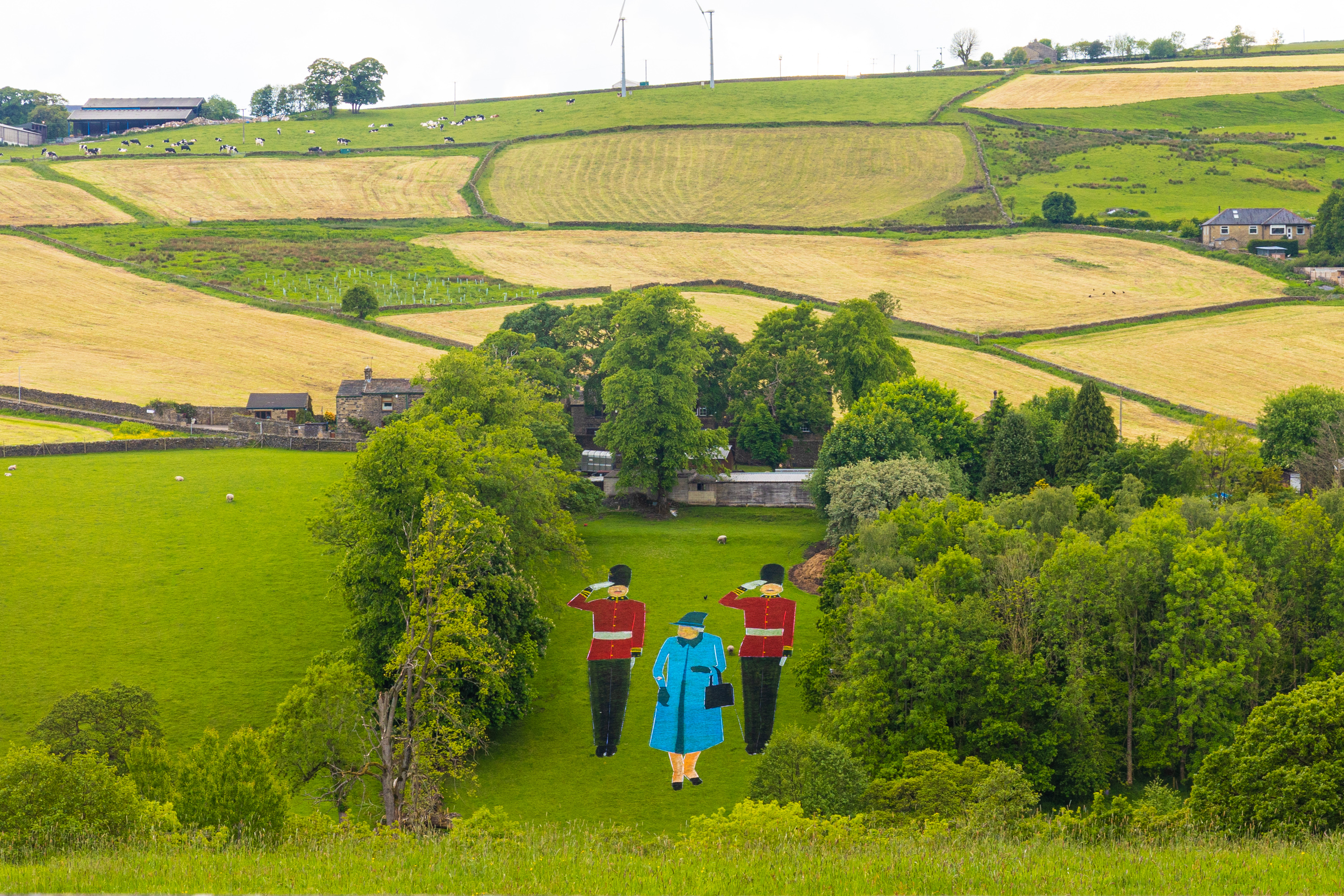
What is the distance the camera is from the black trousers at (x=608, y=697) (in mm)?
49656

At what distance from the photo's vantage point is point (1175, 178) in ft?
529

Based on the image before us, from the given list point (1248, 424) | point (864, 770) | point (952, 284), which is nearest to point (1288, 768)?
point (864, 770)

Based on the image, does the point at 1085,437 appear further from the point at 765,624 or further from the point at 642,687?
the point at 642,687

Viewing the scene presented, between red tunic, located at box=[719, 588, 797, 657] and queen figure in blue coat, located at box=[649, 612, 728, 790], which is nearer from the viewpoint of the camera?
queen figure in blue coat, located at box=[649, 612, 728, 790]

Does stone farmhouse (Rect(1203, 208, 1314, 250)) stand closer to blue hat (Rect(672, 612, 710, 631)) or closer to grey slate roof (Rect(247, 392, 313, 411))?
grey slate roof (Rect(247, 392, 313, 411))

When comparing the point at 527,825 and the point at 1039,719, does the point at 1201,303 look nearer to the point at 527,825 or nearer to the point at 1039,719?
the point at 1039,719

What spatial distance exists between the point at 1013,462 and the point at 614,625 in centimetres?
2879

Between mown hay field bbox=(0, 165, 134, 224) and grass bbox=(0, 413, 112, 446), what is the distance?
235 ft

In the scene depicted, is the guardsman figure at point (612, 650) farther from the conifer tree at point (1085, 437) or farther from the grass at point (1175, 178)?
the grass at point (1175, 178)

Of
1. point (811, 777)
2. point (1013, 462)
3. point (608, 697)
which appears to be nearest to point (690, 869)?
point (811, 777)

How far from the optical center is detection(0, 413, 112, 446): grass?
7744 cm

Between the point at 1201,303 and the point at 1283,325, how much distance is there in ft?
29.6

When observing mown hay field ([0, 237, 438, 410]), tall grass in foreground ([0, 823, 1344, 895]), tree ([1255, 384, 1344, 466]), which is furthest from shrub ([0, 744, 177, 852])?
tree ([1255, 384, 1344, 466])

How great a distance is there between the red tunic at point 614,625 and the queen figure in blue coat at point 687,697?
1624 millimetres
